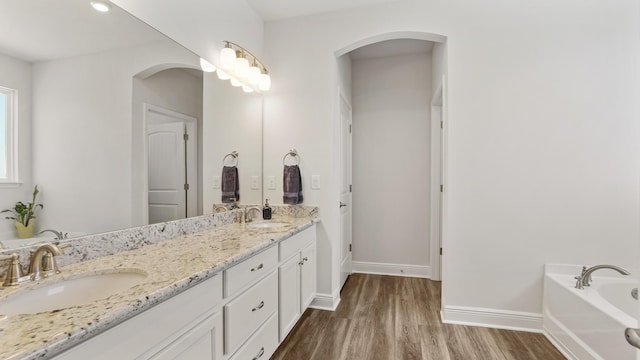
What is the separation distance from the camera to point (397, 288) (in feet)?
10.3

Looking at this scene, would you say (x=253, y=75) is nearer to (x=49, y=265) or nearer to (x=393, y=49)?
(x=393, y=49)

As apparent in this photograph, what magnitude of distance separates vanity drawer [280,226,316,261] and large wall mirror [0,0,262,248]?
→ 25.8 inches

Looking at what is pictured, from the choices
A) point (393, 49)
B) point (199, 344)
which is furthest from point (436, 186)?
point (199, 344)

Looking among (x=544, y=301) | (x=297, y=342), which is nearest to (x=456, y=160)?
(x=544, y=301)

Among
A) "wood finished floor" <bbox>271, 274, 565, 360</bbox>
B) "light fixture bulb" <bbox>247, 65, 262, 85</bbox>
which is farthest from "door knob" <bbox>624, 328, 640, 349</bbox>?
"light fixture bulb" <bbox>247, 65, 262, 85</bbox>

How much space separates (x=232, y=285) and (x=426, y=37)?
2.47 meters

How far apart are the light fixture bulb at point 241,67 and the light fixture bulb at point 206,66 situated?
24cm

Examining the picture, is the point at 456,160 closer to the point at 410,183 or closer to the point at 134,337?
the point at 410,183

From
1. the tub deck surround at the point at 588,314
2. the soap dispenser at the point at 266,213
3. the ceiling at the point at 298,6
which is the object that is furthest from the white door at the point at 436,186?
the soap dispenser at the point at 266,213

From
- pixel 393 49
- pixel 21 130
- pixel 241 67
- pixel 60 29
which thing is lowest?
pixel 21 130

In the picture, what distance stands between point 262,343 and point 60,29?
1762 mm

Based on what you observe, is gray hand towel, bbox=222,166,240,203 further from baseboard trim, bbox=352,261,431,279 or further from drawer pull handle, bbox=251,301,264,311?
baseboard trim, bbox=352,261,431,279

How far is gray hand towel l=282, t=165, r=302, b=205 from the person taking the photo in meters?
2.56

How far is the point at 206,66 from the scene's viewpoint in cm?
206
